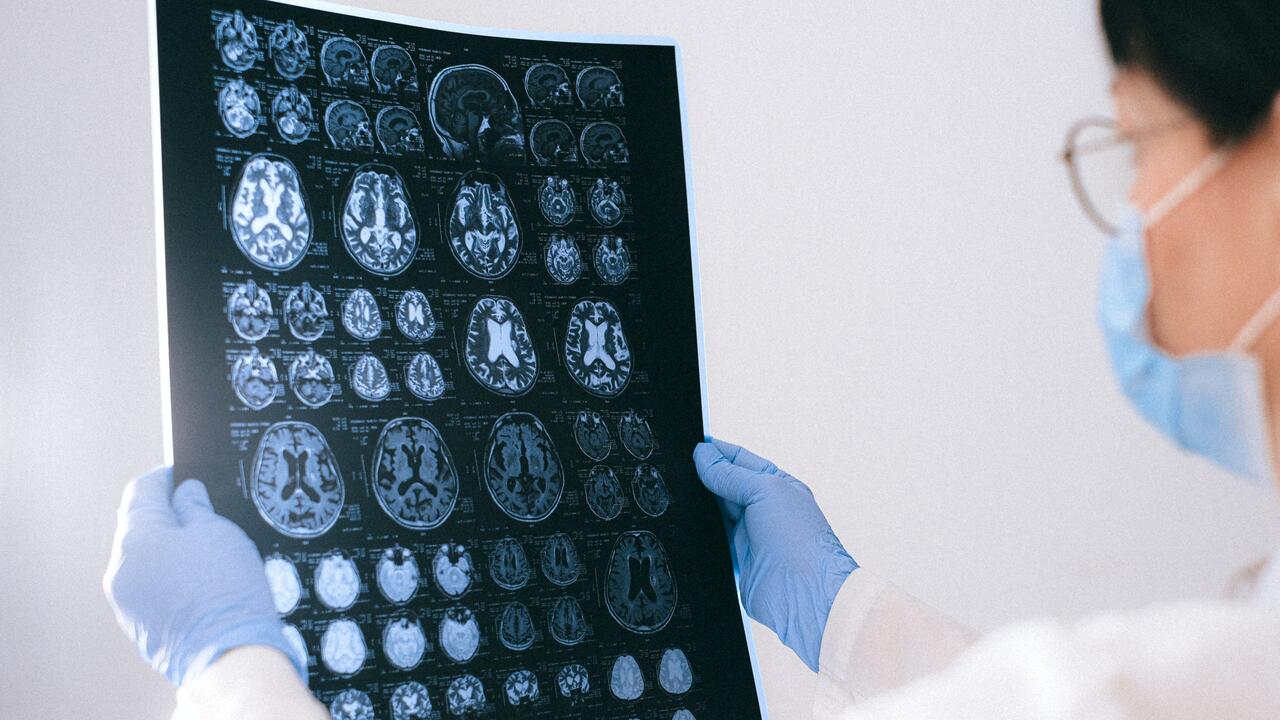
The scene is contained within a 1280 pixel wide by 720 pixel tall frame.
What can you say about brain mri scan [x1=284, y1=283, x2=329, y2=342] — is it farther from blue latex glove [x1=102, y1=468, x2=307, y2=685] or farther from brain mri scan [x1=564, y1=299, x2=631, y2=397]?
brain mri scan [x1=564, y1=299, x2=631, y2=397]

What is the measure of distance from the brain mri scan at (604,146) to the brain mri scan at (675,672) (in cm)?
64

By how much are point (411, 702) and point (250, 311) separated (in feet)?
1.51

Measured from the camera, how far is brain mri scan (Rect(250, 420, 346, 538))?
1.01 m

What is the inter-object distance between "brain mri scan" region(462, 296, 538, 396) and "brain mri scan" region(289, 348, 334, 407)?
16 centimetres

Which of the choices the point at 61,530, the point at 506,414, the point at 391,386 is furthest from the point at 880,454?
the point at 61,530

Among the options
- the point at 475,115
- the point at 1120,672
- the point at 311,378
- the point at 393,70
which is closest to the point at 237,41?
the point at 393,70

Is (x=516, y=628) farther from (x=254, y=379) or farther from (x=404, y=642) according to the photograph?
(x=254, y=379)

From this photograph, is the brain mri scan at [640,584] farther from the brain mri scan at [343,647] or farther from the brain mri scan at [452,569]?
the brain mri scan at [343,647]

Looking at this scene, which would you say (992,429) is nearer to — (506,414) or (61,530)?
(506,414)

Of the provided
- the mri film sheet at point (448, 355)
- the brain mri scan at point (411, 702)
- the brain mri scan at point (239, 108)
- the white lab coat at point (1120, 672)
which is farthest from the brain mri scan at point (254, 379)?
the white lab coat at point (1120, 672)

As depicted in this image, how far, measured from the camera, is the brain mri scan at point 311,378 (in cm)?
104

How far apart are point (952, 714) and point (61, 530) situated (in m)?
1.41

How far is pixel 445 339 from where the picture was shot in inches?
44.1

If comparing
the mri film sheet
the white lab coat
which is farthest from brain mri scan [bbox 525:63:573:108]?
the white lab coat
